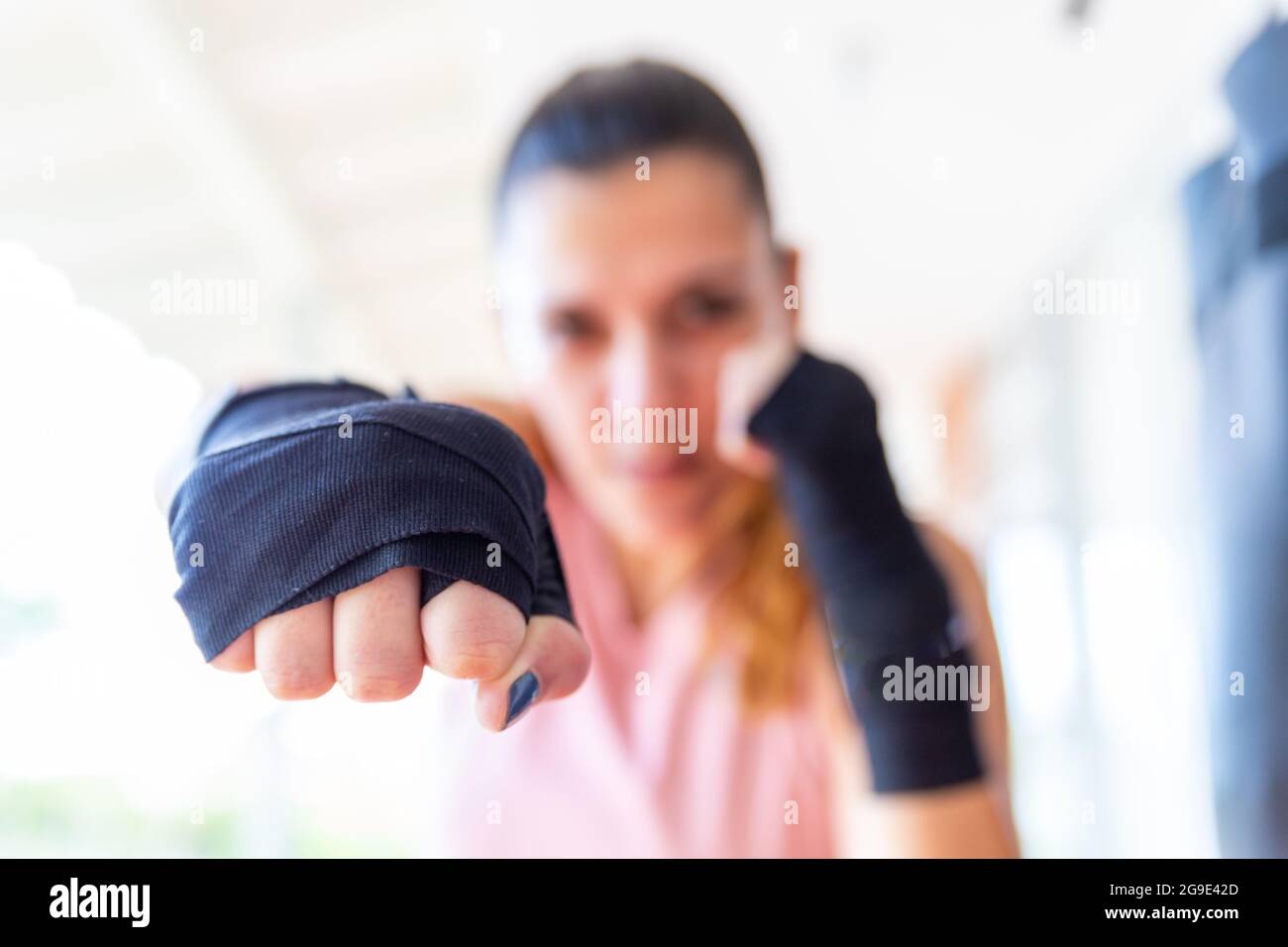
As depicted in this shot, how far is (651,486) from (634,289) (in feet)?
0.35

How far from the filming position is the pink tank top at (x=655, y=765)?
1.79 ft

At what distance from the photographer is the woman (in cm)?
16

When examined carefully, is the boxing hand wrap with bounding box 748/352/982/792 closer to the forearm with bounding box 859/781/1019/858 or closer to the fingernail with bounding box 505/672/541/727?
the forearm with bounding box 859/781/1019/858

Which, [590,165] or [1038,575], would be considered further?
[1038,575]

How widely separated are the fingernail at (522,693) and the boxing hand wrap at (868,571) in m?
0.13

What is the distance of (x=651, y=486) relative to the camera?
37 centimetres

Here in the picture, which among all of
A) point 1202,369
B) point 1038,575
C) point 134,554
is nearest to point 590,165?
point 134,554

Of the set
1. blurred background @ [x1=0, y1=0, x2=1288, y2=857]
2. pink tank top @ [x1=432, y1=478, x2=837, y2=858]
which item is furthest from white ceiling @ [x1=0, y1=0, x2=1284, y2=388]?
pink tank top @ [x1=432, y1=478, x2=837, y2=858]

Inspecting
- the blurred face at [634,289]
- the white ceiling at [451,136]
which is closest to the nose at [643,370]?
the blurred face at [634,289]

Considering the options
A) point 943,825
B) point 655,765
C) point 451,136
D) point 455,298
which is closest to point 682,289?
point 943,825

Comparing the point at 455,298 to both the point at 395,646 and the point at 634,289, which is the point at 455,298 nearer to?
the point at 634,289

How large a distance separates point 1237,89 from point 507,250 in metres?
0.39

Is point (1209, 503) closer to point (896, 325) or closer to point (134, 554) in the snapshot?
point (134, 554)
